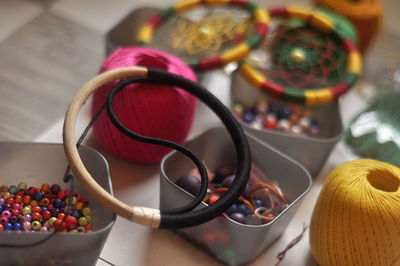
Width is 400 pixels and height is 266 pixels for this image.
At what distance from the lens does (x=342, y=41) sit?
4.27 ft

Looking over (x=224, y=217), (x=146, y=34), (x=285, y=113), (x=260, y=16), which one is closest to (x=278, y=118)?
(x=285, y=113)

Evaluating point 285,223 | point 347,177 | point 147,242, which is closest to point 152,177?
point 147,242

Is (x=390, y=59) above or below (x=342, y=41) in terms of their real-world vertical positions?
below

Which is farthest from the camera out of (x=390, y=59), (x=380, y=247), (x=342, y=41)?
(x=390, y=59)

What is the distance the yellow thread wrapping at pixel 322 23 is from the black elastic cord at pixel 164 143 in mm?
568

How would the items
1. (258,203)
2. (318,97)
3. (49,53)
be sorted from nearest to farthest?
→ 1. (258,203)
2. (318,97)
3. (49,53)

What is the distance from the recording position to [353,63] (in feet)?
→ 4.10

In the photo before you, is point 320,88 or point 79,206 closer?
Answer: point 79,206

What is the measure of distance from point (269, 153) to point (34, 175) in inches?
17.3

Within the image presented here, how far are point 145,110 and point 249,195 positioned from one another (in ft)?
0.83

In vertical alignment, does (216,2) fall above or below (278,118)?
above

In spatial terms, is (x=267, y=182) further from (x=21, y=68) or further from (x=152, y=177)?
(x=21, y=68)

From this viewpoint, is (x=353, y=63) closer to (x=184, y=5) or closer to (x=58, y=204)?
(x=184, y=5)

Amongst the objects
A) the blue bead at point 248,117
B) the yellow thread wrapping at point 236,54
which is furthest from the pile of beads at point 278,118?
the yellow thread wrapping at point 236,54
